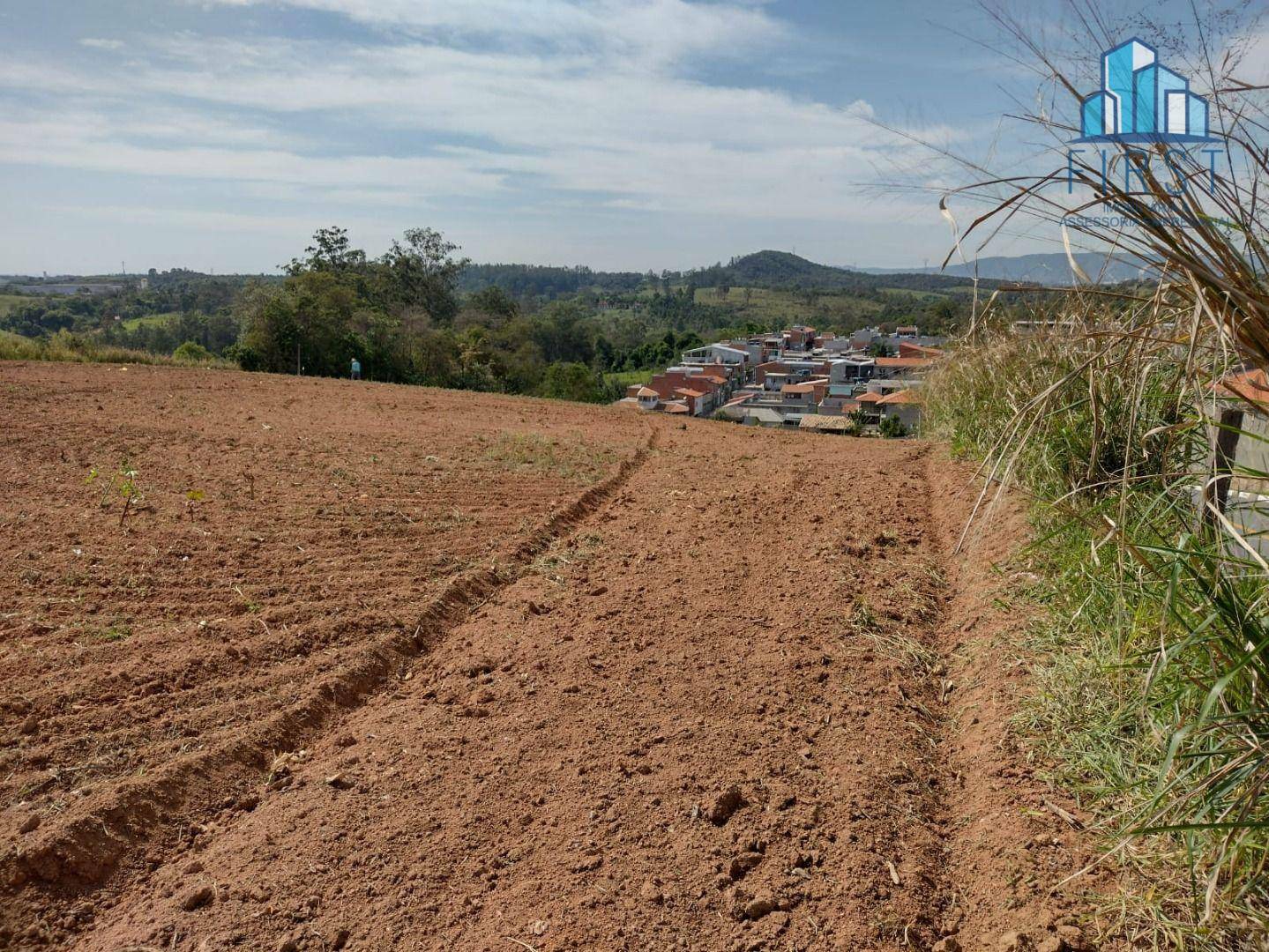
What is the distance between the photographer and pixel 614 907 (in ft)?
7.18

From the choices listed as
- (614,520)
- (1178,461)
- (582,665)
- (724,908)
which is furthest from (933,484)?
(724,908)

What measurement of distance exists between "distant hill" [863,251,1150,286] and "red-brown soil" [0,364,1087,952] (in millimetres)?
1432

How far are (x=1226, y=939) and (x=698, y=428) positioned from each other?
873 centimetres

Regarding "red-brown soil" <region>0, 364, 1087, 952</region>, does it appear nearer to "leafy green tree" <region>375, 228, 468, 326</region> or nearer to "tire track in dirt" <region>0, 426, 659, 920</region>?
"tire track in dirt" <region>0, 426, 659, 920</region>

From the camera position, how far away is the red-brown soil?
2.21m

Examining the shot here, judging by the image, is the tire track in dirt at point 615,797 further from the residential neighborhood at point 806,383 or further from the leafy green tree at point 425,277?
the leafy green tree at point 425,277

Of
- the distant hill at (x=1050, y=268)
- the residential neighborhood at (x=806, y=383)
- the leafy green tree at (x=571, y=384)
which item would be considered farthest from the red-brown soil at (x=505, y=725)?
the leafy green tree at (x=571, y=384)

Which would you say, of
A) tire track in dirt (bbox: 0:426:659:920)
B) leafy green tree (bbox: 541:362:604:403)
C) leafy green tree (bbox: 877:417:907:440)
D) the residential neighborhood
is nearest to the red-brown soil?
tire track in dirt (bbox: 0:426:659:920)

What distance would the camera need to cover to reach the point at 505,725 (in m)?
3.09

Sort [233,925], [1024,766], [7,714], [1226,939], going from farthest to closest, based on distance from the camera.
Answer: [7,714]
[1024,766]
[233,925]
[1226,939]

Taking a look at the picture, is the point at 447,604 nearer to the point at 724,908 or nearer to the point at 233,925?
the point at 233,925

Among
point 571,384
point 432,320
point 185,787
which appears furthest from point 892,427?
point 432,320

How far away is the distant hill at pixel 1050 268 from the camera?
206 centimetres

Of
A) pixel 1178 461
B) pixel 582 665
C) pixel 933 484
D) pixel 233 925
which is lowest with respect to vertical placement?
pixel 233 925
